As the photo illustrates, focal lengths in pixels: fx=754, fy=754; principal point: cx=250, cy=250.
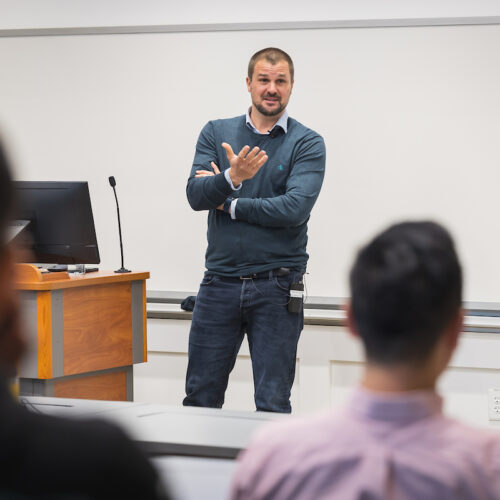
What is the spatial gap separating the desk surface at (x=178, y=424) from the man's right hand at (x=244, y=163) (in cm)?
113

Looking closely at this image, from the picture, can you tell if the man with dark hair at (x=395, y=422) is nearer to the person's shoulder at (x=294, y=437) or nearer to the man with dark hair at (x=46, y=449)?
the person's shoulder at (x=294, y=437)

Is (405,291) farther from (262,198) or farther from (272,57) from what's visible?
(272,57)

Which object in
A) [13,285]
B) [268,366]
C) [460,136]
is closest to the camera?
[13,285]

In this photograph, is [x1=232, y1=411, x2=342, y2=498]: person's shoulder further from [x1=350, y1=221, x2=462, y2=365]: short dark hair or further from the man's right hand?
the man's right hand

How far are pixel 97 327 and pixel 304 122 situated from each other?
58.9 inches

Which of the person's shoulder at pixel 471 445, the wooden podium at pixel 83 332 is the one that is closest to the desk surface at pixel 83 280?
the wooden podium at pixel 83 332

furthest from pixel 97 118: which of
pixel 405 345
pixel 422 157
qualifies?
pixel 405 345

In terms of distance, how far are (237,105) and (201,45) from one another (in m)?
0.37

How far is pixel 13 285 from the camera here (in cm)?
65

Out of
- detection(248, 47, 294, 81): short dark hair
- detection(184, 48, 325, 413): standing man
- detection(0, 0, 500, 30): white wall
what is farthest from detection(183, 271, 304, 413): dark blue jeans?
detection(0, 0, 500, 30): white wall

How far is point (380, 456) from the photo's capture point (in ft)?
2.71

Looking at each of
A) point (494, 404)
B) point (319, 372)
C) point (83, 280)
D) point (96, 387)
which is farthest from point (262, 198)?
point (494, 404)

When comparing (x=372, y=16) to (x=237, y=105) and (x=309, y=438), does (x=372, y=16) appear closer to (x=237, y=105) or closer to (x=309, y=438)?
(x=237, y=105)

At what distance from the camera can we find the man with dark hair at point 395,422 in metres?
0.83
